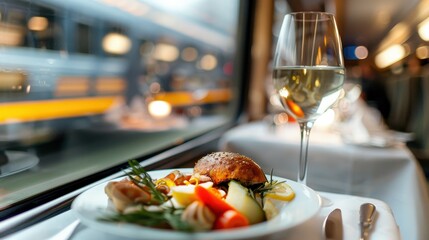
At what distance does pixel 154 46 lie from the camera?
4160 mm

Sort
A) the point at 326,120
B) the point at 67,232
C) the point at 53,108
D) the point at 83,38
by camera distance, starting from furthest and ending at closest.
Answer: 1. the point at 83,38
2. the point at 53,108
3. the point at 326,120
4. the point at 67,232

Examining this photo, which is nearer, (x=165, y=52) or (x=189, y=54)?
(x=165, y=52)

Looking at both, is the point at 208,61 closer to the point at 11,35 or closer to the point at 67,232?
the point at 11,35

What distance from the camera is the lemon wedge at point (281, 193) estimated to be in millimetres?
470

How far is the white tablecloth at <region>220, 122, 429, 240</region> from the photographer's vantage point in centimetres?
113

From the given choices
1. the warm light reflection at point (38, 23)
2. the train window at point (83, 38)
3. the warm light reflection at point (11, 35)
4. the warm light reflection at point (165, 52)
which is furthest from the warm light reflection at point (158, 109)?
the warm light reflection at point (165, 52)

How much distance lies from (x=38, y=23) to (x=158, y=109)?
1.49 m

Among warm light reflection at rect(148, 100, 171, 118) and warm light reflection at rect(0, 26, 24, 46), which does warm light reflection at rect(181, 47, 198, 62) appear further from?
warm light reflection at rect(0, 26, 24, 46)

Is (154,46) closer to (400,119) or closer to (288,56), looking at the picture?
(400,119)

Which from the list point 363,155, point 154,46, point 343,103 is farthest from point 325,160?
point 154,46

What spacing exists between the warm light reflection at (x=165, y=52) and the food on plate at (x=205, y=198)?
12.5 feet

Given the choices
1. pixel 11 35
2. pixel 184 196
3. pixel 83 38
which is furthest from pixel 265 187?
pixel 83 38

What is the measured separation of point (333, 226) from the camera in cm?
47

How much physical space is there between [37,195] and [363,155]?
0.98 metres
